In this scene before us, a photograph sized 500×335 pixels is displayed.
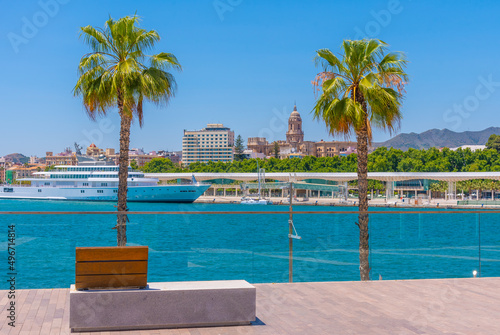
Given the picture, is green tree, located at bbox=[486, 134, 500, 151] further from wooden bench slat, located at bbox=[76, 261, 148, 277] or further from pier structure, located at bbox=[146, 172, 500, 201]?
wooden bench slat, located at bbox=[76, 261, 148, 277]

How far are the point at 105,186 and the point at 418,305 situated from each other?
256ft

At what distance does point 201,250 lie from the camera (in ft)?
23.7

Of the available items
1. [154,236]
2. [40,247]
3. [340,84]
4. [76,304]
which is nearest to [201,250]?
[154,236]

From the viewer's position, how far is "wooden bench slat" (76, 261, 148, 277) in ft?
16.5

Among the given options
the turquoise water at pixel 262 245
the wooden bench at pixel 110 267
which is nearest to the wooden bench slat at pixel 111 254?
the wooden bench at pixel 110 267

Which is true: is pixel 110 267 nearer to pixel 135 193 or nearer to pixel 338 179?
pixel 135 193

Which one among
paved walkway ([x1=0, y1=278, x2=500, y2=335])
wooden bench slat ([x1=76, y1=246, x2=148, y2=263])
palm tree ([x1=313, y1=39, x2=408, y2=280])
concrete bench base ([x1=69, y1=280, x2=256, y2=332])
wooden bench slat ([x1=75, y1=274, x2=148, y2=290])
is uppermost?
palm tree ([x1=313, y1=39, x2=408, y2=280])

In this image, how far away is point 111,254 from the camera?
5066 millimetres

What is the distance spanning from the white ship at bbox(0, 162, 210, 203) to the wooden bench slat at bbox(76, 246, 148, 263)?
74.0 m

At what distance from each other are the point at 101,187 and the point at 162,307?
7849cm

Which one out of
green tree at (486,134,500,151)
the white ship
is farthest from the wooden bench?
green tree at (486,134,500,151)

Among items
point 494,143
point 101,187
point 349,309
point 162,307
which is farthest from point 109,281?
point 494,143

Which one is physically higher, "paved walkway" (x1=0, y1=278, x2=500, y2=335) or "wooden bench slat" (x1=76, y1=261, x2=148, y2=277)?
"wooden bench slat" (x1=76, y1=261, x2=148, y2=277)

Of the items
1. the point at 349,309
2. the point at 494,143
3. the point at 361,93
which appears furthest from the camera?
the point at 494,143
